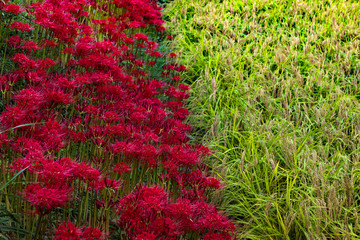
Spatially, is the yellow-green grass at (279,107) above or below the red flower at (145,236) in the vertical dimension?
below

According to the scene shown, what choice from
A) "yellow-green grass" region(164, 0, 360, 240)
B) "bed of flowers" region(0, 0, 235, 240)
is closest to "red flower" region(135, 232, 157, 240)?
"bed of flowers" region(0, 0, 235, 240)

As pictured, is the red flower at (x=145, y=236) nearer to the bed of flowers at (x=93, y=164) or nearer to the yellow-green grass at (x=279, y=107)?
the bed of flowers at (x=93, y=164)

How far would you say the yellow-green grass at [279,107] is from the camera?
2.57 meters

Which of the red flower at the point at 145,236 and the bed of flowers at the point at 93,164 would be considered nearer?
the red flower at the point at 145,236

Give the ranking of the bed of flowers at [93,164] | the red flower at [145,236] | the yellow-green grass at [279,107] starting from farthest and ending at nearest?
the yellow-green grass at [279,107]
the bed of flowers at [93,164]
the red flower at [145,236]

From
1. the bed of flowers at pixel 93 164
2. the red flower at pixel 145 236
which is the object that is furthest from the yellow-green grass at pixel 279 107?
the red flower at pixel 145 236

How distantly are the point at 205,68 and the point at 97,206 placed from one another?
9.21 ft

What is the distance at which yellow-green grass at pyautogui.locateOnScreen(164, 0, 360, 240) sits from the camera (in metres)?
2.57

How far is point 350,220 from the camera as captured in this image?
2.59m

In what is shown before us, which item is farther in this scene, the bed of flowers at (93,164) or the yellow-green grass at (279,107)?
the yellow-green grass at (279,107)

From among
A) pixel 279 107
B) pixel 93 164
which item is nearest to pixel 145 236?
pixel 93 164

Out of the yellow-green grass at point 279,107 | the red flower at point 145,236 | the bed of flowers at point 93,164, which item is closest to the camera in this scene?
the red flower at point 145,236

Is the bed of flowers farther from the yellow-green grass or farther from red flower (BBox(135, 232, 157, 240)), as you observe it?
the yellow-green grass

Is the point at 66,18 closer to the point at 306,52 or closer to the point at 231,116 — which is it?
the point at 231,116
